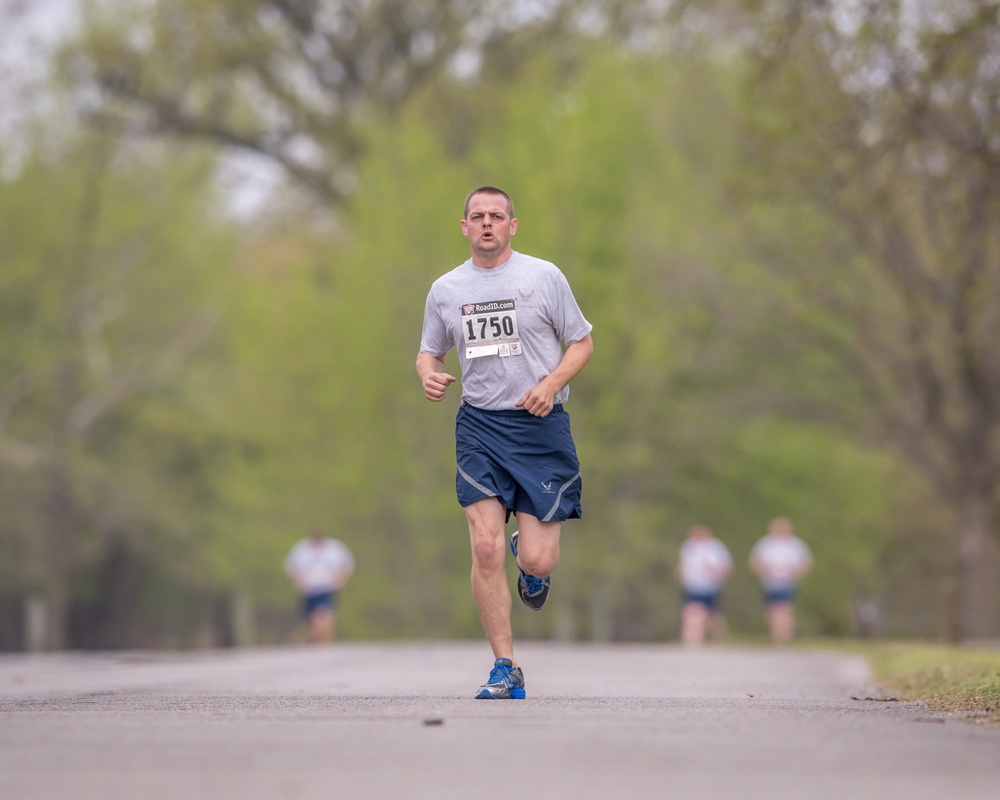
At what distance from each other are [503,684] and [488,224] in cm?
208

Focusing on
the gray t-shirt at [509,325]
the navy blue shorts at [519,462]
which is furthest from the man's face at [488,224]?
the navy blue shorts at [519,462]

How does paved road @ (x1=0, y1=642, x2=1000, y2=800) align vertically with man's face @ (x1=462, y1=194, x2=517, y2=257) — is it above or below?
below

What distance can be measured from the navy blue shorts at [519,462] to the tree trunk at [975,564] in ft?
80.5

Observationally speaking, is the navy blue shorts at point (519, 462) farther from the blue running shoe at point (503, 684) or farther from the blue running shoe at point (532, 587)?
the blue running shoe at point (503, 684)

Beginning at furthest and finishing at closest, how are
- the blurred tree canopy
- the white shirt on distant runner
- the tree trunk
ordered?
the blurred tree canopy → the tree trunk → the white shirt on distant runner

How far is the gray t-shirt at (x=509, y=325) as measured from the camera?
8758mm

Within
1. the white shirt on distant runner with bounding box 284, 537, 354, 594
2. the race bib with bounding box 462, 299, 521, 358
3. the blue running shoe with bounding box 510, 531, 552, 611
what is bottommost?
the blue running shoe with bounding box 510, 531, 552, 611

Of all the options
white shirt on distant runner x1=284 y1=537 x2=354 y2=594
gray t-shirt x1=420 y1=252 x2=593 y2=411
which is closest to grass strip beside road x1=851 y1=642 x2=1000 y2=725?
gray t-shirt x1=420 y1=252 x2=593 y2=411

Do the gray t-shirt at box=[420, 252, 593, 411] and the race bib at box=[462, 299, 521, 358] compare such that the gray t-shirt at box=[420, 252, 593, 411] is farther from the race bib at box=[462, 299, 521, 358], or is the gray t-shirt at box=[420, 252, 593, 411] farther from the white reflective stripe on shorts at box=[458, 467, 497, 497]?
the white reflective stripe on shorts at box=[458, 467, 497, 497]

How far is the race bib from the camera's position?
875 cm

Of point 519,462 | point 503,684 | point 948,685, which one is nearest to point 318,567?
point 948,685

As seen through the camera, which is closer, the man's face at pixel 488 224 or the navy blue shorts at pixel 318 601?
the man's face at pixel 488 224

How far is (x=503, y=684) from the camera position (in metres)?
8.77

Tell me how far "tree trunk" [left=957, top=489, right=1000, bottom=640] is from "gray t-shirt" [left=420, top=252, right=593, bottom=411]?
80.9 ft
